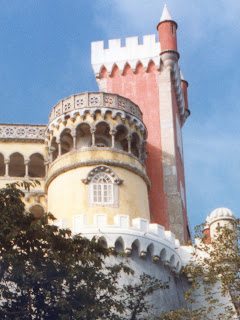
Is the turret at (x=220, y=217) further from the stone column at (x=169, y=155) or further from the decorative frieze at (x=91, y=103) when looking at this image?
the decorative frieze at (x=91, y=103)

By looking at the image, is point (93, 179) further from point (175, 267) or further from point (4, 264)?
point (4, 264)

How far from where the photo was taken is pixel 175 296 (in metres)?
38.9

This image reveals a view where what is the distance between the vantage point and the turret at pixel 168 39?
50781 mm

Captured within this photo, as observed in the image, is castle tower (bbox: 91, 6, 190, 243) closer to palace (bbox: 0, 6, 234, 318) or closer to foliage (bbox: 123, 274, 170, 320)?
palace (bbox: 0, 6, 234, 318)

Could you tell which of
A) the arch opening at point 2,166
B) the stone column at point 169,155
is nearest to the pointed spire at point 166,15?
the stone column at point 169,155

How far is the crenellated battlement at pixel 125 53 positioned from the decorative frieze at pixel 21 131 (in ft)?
23.5

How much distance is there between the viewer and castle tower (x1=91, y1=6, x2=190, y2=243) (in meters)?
46.8

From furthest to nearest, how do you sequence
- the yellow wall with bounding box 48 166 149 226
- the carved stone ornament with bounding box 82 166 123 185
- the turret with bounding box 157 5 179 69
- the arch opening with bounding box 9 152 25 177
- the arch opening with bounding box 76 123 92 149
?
the turret with bounding box 157 5 179 69 → the arch opening with bounding box 9 152 25 177 → the arch opening with bounding box 76 123 92 149 → the carved stone ornament with bounding box 82 166 123 185 → the yellow wall with bounding box 48 166 149 226

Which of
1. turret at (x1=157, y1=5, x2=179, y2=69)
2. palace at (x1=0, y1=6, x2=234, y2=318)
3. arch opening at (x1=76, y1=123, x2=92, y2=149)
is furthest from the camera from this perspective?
turret at (x1=157, y1=5, x2=179, y2=69)

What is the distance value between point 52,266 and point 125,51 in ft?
85.1

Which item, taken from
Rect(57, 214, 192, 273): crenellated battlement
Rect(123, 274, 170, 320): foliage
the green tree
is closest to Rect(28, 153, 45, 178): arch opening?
Rect(57, 214, 192, 273): crenellated battlement

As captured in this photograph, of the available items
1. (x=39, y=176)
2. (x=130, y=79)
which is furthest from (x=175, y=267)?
(x=130, y=79)

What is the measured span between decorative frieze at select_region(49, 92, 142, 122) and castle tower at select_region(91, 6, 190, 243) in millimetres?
4703

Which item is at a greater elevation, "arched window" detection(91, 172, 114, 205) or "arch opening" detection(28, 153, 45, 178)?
"arch opening" detection(28, 153, 45, 178)
